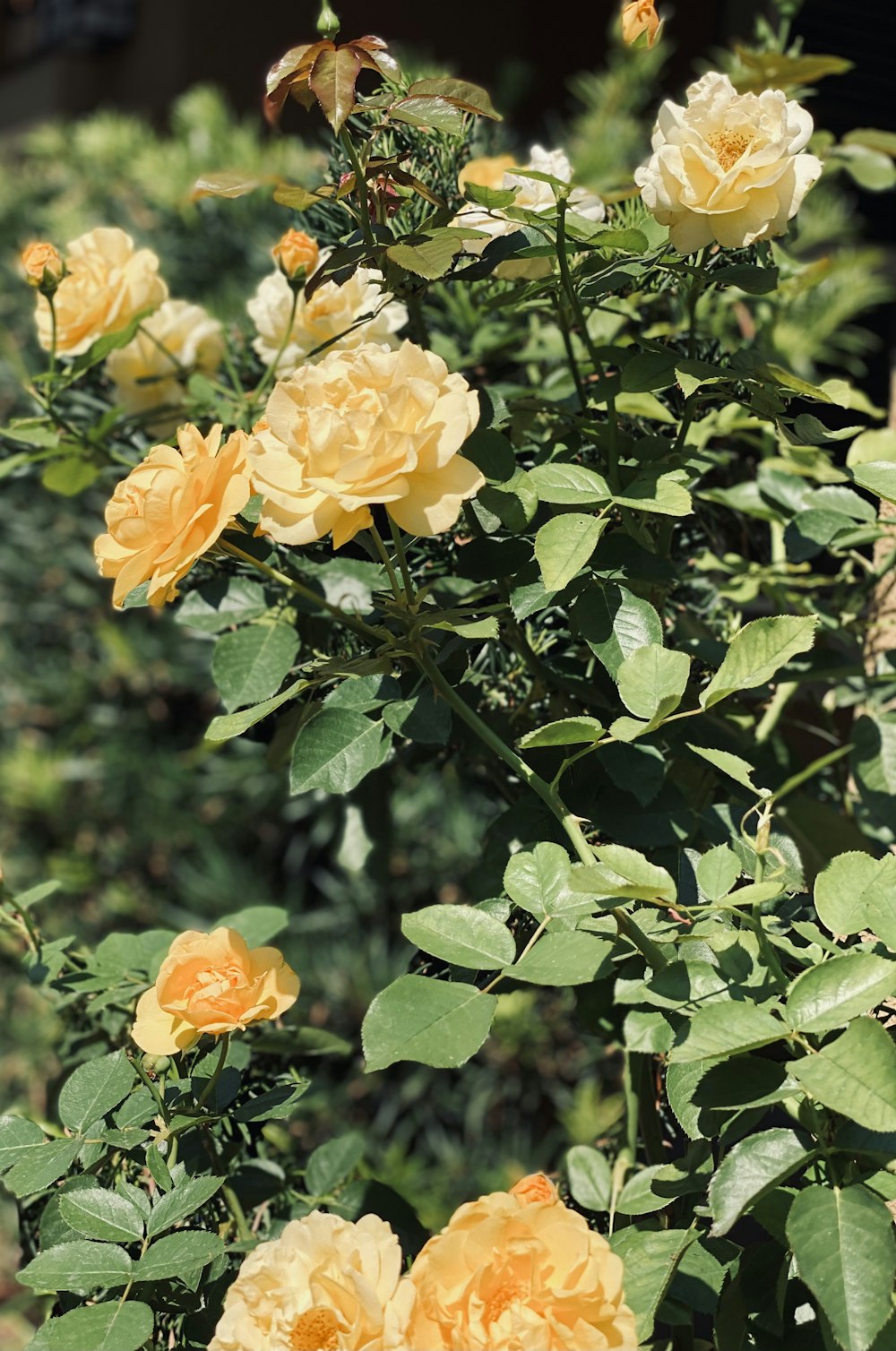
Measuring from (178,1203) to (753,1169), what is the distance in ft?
0.90

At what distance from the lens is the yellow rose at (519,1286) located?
1.61 ft

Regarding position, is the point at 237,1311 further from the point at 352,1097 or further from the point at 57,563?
the point at 57,563

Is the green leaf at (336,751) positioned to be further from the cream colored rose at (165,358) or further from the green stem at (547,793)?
the cream colored rose at (165,358)

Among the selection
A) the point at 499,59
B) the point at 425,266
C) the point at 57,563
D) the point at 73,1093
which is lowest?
the point at 57,563

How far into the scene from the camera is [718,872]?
23.5 inches

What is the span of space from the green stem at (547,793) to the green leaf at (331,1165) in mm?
330

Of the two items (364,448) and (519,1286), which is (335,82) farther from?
(519,1286)

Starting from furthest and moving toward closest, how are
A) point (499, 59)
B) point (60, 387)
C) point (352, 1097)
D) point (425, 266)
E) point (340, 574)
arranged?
point (499, 59), point (352, 1097), point (60, 387), point (340, 574), point (425, 266)

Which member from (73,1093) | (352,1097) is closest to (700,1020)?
(73,1093)

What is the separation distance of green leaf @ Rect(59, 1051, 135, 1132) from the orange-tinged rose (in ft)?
1.64

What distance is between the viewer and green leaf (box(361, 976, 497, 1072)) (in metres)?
0.54

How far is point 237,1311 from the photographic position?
1.71ft

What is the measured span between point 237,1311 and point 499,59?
459 cm

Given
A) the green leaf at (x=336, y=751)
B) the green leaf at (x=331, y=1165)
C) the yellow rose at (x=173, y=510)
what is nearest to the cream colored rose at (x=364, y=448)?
the yellow rose at (x=173, y=510)
